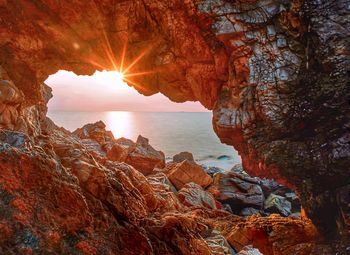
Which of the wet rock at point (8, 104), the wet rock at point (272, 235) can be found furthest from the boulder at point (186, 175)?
the wet rock at point (8, 104)

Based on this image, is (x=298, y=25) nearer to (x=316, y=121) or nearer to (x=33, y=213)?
(x=316, y=121)

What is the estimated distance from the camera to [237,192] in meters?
22.1

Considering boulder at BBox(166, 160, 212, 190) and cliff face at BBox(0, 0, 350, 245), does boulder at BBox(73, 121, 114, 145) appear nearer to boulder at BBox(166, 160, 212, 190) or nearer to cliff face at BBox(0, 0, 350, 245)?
boulder at BBox(166, 160, 212, 190)

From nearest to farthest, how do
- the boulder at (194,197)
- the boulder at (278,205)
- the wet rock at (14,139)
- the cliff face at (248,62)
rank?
the wet rock at (14,139)
the cliff face at (248,62)
the boulder at (194,197)
the boulder at (278,205)

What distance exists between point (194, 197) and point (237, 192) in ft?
23.7

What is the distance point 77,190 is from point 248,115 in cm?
771

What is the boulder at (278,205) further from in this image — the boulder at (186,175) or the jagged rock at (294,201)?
the boulder at (186,175)

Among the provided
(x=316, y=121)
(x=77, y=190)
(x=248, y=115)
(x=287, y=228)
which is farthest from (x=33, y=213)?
(x=287, y=228)

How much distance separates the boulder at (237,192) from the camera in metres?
21.2

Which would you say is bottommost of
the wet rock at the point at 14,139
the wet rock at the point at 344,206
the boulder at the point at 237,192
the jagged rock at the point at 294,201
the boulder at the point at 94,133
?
the jagged rock at the point at 294,201

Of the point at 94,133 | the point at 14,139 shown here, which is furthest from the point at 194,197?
the point at 94,133

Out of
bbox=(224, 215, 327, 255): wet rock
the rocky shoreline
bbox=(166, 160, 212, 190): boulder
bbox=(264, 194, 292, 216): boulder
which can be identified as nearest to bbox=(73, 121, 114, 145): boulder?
bbox=(166, 160, 212, 190): boulder

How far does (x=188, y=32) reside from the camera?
444 inches

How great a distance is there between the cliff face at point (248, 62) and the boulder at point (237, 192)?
11.0m
